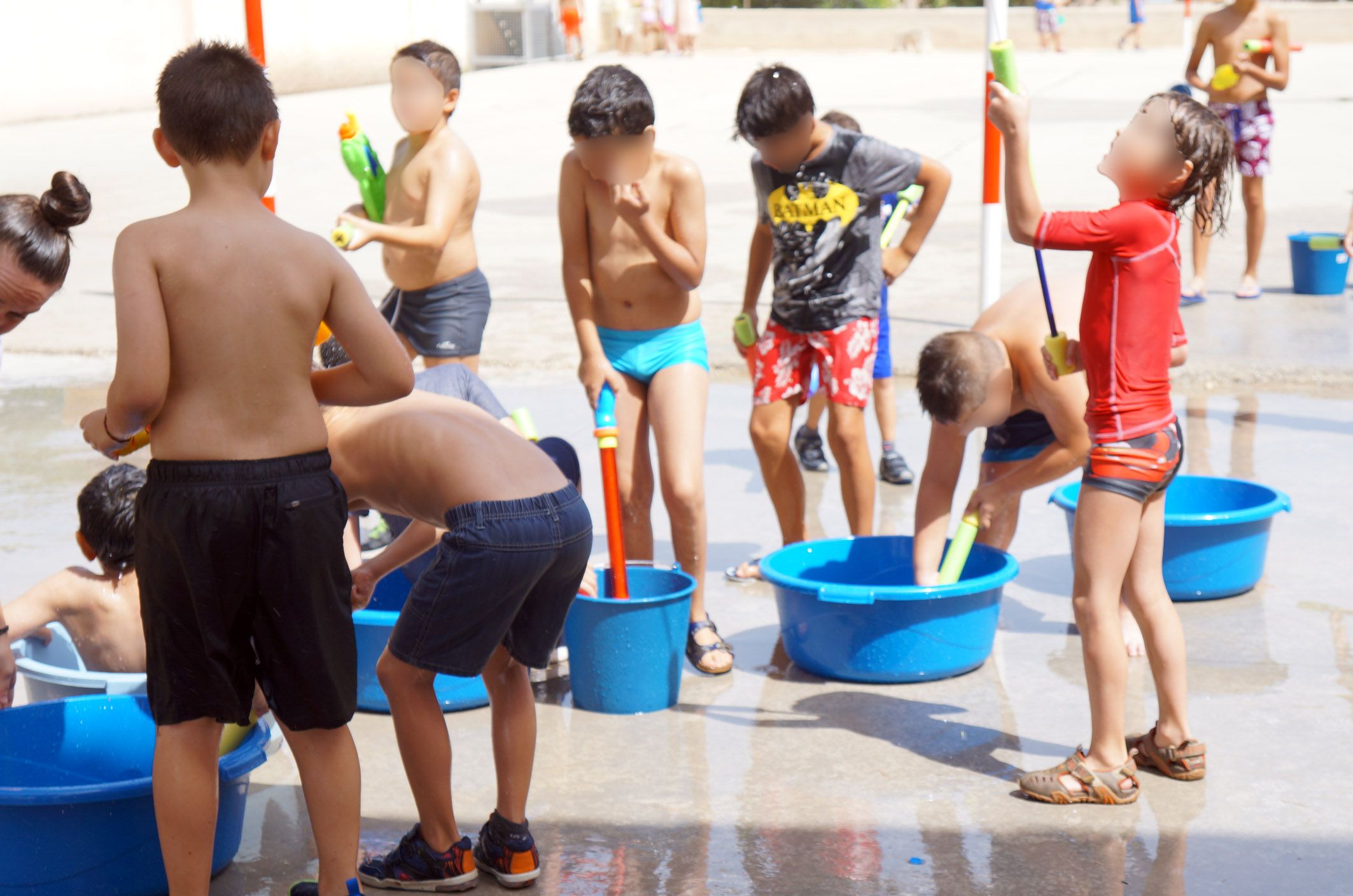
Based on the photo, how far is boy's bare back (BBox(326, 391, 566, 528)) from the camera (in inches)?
116

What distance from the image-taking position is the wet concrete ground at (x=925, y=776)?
3.05m

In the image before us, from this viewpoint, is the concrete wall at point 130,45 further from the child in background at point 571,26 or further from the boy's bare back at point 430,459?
the boy's bare back at point 430,459

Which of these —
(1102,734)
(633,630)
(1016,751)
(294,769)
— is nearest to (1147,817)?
(1102,734)

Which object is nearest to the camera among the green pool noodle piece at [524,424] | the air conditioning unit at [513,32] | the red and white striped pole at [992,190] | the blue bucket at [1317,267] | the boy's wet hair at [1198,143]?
the boy's wet hair at [1198,143]

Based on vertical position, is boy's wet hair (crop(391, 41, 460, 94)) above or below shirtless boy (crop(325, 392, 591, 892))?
above

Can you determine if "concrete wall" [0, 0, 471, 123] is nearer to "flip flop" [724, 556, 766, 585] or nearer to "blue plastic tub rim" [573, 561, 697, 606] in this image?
"flip flop" [724, 556, 766, 585]

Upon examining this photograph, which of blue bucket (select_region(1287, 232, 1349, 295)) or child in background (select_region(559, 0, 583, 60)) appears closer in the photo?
blue bucket (select_region(1287, 232, 1349, 295))

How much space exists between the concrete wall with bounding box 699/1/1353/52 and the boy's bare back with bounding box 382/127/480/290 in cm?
2959

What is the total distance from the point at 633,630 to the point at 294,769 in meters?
0.91

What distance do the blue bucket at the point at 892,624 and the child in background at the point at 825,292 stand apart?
63 cm

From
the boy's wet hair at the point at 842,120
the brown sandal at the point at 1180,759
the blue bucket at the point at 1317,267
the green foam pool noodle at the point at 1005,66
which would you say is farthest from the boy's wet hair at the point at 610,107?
the blue bucket at the point at 1317,267

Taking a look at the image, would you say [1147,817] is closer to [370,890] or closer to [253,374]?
[370,890]

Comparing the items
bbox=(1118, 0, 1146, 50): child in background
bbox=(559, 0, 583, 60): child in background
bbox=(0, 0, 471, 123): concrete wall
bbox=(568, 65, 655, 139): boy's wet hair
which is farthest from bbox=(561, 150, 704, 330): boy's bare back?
bbox=(1118, 0, 1146, 50): child in background

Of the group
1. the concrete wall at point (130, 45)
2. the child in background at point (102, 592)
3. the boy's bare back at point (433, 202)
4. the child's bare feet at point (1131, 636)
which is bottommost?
the child's bare feet at point (1131, 636)
